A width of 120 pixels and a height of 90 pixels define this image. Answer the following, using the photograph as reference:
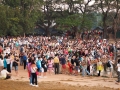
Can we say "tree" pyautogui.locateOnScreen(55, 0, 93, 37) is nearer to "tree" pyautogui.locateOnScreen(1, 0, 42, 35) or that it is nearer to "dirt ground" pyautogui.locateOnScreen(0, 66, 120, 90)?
"tree" pyautogui.locateOnScreen(1, 0, 42, 35)

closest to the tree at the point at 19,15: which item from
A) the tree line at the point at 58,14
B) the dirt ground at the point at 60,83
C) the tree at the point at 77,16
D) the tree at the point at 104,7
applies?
the tree line at the point at 58,14

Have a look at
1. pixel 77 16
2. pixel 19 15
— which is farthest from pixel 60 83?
pixel 77 16

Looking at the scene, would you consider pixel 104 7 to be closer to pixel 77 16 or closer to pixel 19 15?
pixel 77 16

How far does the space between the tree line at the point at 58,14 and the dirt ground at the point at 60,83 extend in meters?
30.1

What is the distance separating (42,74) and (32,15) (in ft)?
121

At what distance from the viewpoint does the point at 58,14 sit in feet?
226

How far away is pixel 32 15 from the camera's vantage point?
60.3 meters

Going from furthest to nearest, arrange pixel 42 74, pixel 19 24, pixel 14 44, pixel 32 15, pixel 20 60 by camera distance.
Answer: pixel 32 15
pixel 19 24
pixel 14 44
pixel 20 60
pixel 42 74

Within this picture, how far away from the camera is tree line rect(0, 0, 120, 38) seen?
2238 inches

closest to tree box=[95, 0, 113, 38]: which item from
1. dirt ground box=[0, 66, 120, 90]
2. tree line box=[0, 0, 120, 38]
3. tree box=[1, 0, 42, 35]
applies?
tree line box=[0, 0, 120, 38]

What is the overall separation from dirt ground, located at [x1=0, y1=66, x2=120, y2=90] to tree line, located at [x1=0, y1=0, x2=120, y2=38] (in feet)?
98.8

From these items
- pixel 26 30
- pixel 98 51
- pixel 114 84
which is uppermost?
pixel 26 30

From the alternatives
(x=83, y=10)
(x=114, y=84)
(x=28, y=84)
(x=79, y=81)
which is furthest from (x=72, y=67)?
(x=83, y=10)

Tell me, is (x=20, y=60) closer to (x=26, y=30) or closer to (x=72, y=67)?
(x=72, y=67)
